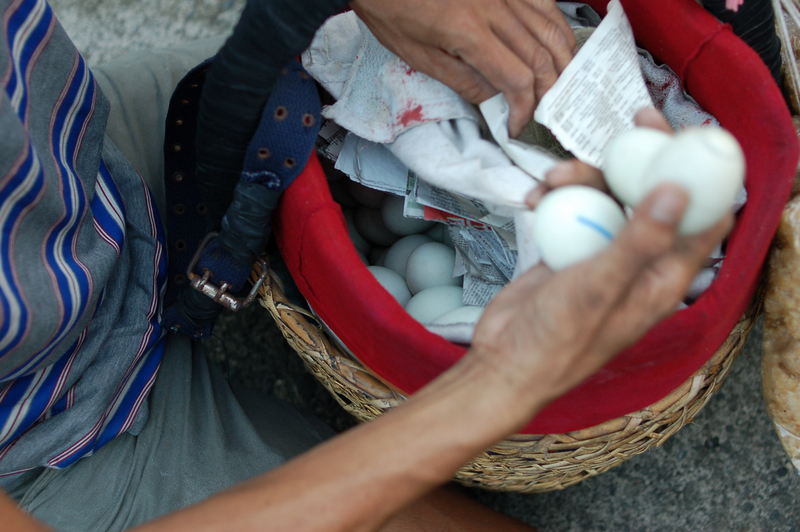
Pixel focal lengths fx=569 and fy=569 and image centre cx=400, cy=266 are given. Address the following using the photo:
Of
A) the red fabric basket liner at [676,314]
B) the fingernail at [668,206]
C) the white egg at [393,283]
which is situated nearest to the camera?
the fingernail at [668,206]

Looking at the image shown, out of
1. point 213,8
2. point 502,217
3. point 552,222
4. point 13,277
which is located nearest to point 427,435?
point 552,222

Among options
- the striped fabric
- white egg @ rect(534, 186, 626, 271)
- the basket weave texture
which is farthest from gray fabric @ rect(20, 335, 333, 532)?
white egg @ rect(534, 186, 626, 271)

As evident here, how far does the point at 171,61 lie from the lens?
0.87 m

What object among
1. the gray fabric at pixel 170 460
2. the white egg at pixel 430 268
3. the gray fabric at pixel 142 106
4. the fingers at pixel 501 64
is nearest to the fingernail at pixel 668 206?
the fingers at pixel 501 64

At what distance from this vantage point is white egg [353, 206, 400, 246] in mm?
844

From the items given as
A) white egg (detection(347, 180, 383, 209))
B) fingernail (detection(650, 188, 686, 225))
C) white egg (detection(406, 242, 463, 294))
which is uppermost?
fingernail (detection(650, 188, 686, 225))

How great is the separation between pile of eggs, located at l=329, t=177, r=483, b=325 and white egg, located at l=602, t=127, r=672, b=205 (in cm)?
23

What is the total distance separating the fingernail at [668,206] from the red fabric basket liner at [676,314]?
0.18 metres

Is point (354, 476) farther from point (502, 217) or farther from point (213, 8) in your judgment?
point (213, 8)

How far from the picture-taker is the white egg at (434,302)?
25.6 inches

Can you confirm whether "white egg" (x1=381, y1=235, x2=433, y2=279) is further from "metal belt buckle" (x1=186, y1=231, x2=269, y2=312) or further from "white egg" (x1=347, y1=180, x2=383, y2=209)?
"metal belt buckle" (x1=186, y1=231, x2=269, y2=312)

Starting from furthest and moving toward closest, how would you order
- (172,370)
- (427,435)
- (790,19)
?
(172,370) → (790,19) → (427,435)

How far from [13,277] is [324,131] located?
0.35 meters

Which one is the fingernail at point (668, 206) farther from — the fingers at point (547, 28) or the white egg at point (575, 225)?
the fingers at point (547, 28)
